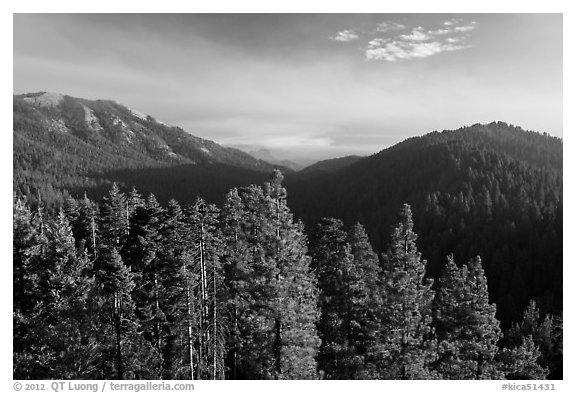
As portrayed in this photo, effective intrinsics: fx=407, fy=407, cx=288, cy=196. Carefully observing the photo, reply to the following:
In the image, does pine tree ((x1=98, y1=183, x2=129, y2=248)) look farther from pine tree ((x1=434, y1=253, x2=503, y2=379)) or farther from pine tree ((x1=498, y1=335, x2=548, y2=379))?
pine tree ((x1=498, y1=335, x2=548, y2=379))

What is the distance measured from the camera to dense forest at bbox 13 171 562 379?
16750 millimetres

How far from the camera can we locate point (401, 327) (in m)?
17.6

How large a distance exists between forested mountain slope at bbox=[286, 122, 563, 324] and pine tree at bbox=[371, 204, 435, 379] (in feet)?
161

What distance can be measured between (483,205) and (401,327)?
4948 inches

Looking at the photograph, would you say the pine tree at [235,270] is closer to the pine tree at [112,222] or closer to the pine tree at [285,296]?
the pine tree at [285,296]

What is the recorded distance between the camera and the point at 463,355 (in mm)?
20406

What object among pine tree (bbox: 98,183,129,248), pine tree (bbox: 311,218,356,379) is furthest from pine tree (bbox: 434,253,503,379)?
pine tree (bbox: 98,183,129,248)

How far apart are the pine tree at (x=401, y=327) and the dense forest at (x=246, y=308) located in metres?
0.05

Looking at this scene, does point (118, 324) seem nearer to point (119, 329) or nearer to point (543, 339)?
point (119, 329)

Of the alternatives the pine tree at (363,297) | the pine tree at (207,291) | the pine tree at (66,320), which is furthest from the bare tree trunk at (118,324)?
the pine tree at (363,297)

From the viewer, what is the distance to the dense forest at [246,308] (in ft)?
55.0
